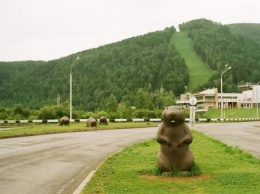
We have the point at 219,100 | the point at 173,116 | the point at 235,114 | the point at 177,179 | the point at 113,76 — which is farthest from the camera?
the point at 113,76

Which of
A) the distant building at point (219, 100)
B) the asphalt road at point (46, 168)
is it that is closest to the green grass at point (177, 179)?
the asphalt road at point (46, 168)

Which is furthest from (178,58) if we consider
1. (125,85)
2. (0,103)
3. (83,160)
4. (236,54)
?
(83,160)

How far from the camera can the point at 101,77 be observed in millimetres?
159125

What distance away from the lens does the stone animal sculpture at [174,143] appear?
10609 mm

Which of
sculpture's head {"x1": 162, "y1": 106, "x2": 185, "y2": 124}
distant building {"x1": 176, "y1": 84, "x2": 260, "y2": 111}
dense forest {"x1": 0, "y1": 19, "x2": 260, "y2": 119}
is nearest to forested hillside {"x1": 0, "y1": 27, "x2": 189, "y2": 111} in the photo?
dense forest {"x1": 0, "y1": 19, "x2": 260, "y2": 119}

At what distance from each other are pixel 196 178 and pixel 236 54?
189528mm

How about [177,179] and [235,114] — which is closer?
[177,179]

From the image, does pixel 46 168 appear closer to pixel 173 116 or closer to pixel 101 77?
pixel 173 116

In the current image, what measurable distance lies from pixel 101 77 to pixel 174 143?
149 meters

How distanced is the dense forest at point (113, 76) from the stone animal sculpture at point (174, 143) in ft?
364

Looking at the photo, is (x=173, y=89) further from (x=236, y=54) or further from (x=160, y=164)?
(x=160, y=164)

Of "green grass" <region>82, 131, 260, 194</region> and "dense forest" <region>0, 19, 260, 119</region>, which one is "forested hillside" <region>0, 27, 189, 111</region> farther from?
"green grass" <region>82, 131, 260, 194</region>

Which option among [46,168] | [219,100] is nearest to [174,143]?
[46,168]

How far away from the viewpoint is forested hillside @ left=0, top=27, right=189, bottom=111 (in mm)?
138500
